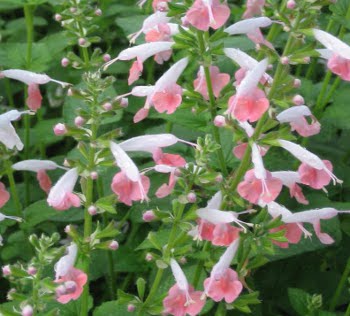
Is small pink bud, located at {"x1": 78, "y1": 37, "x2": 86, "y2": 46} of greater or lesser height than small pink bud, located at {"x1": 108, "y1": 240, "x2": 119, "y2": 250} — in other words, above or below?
above

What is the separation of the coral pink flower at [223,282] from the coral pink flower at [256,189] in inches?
7.9

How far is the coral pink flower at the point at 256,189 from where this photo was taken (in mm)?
2123

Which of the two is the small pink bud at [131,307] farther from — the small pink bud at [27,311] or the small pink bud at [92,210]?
the small pink bud at [27,311]

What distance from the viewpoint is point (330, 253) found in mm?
3348

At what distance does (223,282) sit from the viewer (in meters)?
2.23

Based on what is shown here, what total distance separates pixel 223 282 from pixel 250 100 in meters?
0.53

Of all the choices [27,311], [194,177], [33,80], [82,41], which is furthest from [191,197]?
[82,41]

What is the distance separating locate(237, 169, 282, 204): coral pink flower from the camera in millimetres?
2123

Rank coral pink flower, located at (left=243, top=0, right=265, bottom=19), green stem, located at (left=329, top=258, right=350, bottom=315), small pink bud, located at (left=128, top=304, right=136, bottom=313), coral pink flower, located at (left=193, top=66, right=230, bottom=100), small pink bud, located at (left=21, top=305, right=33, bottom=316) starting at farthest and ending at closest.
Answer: green stem, located at (left=329, top=258, right=350, bottom=315) < coral pink flower, located at (left=243, top=0, right=265, bottom=19) < coral pink flower, located at (left=193, top=66, right=230, bottom=100) < small pink bud, located at (left=128, top=304, right=136, bottom=313) < small pink bud, located at (left=21, top=305, right=33, bottom=316)

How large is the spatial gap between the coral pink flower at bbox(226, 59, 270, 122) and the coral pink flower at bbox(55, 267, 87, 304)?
2.03ft

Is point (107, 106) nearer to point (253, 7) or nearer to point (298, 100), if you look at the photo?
point (298, 100)

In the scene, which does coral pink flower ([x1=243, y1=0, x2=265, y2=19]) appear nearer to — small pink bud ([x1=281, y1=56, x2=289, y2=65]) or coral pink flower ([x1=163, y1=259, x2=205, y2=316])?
small pink bud ([x1=281, y1=56, x2=289, y2=65])

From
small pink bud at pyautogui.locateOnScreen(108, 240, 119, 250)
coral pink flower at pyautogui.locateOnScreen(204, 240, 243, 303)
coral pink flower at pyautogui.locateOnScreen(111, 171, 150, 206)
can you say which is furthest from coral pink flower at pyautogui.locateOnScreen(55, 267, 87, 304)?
coral pink flower at pyautogui.locateOnScreen(204, 240, 243, 303)

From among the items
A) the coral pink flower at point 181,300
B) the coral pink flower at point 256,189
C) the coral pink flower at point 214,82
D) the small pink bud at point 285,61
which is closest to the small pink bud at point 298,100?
the small pink bud at point 285,61
